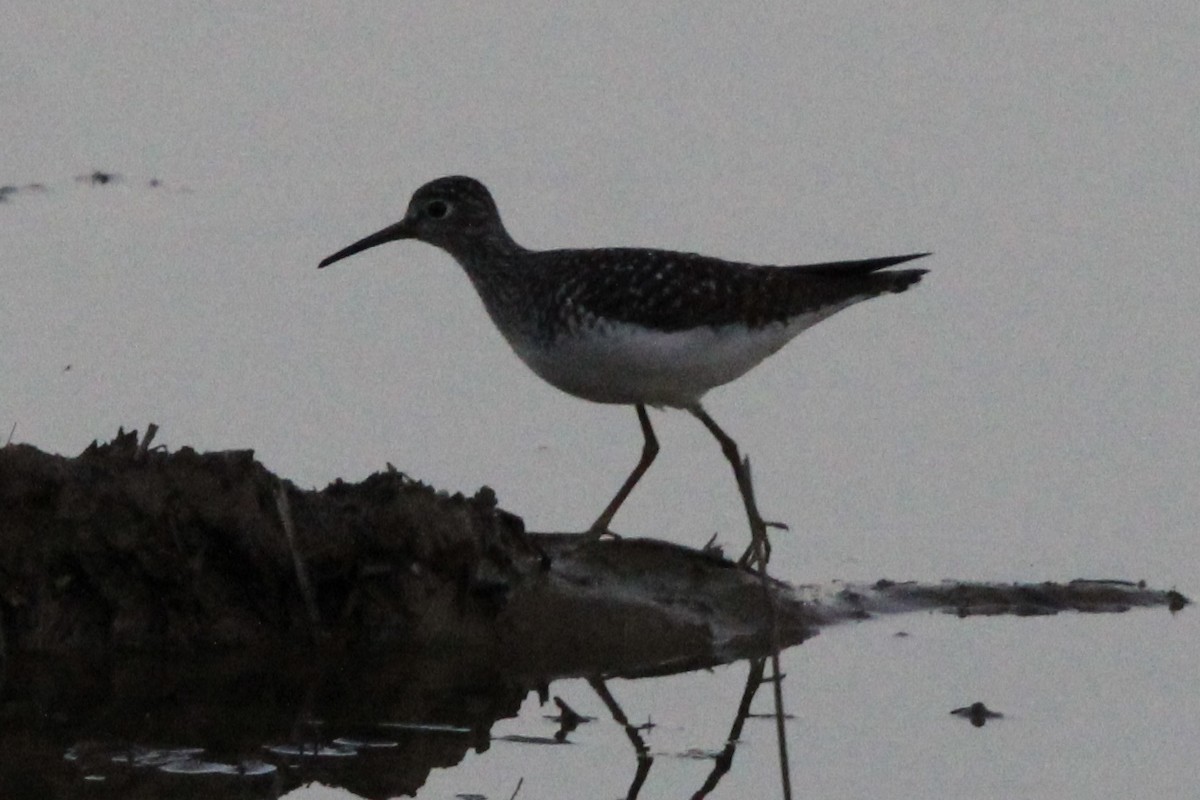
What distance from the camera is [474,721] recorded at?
8.00m

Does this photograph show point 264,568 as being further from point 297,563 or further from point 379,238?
point 379,238

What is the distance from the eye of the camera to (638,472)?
9.95 metres

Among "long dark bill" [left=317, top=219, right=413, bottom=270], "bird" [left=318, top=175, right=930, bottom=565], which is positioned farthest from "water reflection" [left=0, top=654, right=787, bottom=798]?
"long dark bill" [left=317, top=219, right=413, bottom=270]

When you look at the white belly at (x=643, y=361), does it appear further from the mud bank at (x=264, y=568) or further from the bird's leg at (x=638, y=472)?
the mud bank at (x=264, y=568)

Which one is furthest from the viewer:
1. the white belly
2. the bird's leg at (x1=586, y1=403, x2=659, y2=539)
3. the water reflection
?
the bird's leg at (x1=586, y1=403, x2=659, y2=539)

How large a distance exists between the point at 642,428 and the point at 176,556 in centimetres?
270

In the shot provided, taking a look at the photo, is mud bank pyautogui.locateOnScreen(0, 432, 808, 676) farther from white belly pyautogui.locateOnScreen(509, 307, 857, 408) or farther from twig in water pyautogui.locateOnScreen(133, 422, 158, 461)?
white belly pyautogui.locateOnScreen(509, 307, 857, 408)

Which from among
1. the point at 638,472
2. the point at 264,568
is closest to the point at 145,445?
the point at 264,568

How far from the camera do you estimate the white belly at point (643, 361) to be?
946 centimetres

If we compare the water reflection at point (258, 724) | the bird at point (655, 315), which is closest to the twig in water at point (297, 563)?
the water reflection at point (258, 724)

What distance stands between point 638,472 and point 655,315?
75 cm

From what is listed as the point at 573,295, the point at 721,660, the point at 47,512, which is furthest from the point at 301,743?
the point at 573,295

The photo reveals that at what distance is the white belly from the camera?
9.46 m

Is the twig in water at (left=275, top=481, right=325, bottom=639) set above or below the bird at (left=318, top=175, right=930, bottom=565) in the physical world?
below
